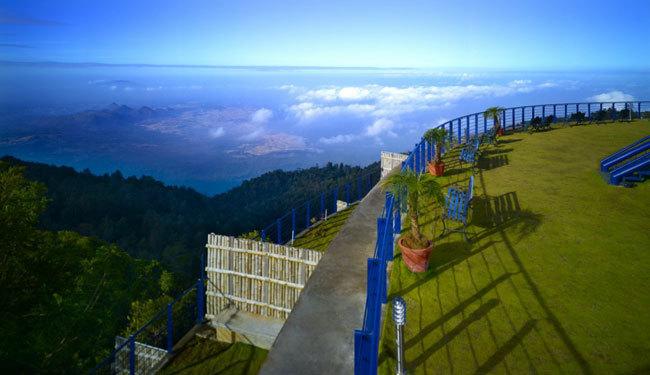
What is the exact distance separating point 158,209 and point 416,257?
215 ft

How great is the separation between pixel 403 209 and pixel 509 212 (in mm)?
4226

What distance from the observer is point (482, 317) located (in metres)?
6.73

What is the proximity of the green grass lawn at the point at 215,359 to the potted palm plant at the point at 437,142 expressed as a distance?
8696mm

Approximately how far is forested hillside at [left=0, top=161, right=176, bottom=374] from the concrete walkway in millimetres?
9152

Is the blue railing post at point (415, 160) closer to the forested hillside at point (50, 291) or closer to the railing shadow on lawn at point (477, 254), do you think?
the railing shadow on lawn at point (477, 254)

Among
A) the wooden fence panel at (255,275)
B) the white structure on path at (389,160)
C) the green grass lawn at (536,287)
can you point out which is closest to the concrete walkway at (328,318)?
the green grass lawn at (536,287)

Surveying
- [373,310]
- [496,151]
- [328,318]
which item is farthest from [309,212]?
[373,310]

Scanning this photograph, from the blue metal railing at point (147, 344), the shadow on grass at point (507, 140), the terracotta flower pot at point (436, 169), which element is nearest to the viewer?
the blue metal railing at point (147, 344)

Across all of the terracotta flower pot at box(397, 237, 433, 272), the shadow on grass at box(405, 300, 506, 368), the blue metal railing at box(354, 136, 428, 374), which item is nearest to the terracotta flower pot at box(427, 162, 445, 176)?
the blue metal railing at box(354, 136, 428, 374)

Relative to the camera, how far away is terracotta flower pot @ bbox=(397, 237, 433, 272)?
26.1 ft

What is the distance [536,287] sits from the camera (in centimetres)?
753

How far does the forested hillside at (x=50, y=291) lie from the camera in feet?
38.8

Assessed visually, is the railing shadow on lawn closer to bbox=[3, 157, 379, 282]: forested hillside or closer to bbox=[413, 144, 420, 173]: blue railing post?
bbox=[413, 144, 420, 173]: blue railing post

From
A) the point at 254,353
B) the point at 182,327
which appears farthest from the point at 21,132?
the point at 254,353
